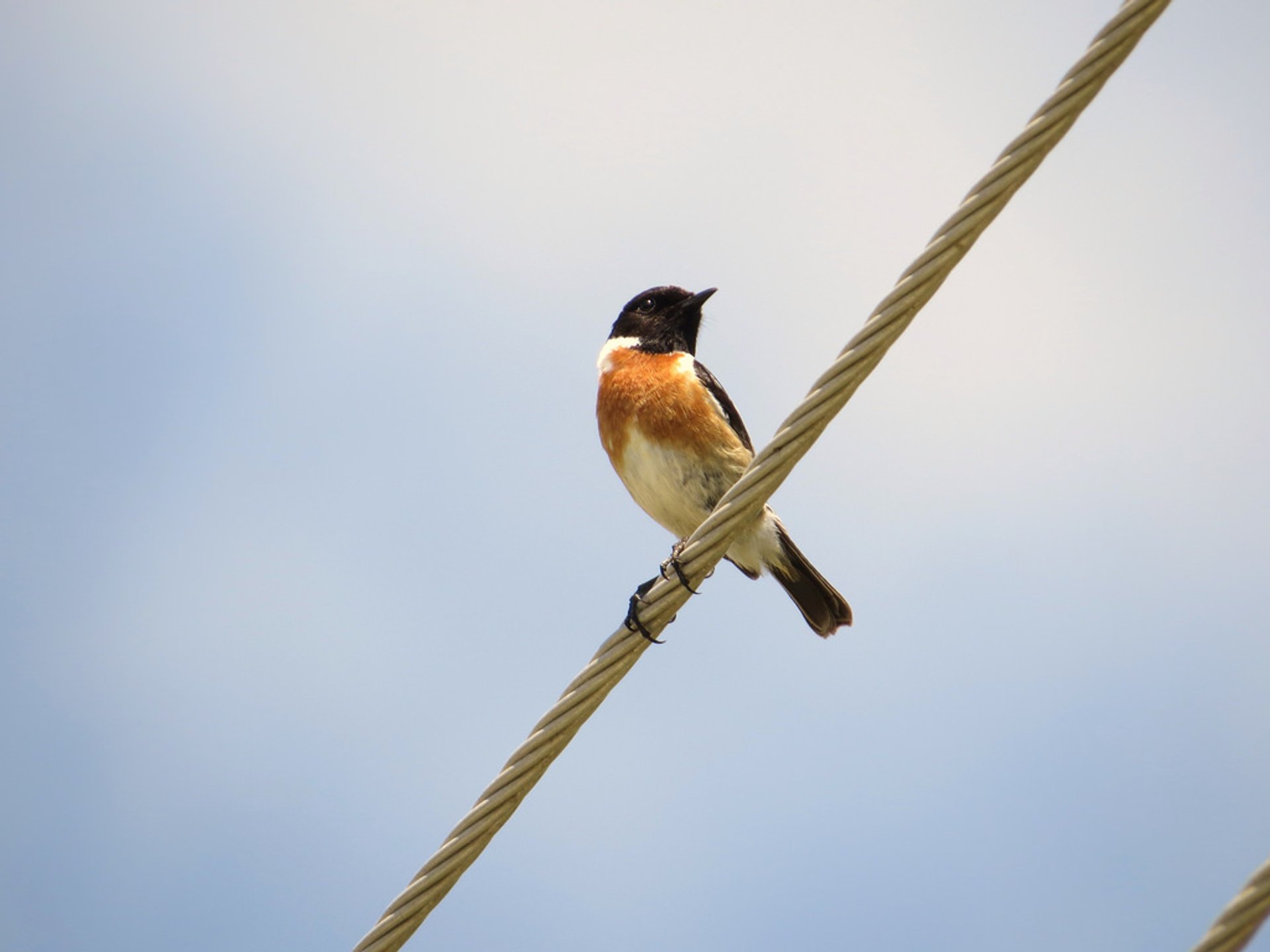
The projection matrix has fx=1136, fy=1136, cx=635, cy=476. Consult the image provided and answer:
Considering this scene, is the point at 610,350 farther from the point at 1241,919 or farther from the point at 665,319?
the point at 1241,919

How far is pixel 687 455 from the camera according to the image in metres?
5.29

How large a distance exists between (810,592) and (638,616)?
227cm

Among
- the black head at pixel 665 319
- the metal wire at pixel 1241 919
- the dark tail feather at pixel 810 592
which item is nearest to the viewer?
the metal wire at pixel 1241 919

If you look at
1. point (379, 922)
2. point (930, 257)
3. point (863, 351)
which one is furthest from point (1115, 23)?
point (379, 922)

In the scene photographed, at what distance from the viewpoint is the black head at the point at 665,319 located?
6.21 metres

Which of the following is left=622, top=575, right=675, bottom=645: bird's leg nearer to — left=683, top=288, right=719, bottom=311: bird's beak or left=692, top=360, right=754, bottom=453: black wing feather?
left=692, top=360, right=754, bottom=453: black wing feather

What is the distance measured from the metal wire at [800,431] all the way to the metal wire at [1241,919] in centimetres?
149

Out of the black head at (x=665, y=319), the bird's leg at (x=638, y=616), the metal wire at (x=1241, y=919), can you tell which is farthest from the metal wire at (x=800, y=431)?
the black head at (x=665, y=319)

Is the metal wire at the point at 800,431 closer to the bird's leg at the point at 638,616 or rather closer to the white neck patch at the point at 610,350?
the bird's leg at the point at 638,616

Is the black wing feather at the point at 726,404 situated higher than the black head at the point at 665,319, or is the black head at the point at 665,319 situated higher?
the black head at the point at 665,319

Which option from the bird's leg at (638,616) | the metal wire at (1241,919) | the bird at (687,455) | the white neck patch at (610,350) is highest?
the white neck patch at (610,350)

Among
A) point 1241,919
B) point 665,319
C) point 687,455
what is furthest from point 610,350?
point 1241,919

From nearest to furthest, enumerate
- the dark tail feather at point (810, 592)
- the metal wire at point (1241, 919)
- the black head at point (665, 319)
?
the metal wire at point (1241, 919)
the dark tail feather at point (810, 592)
the black head at point (665, 319)

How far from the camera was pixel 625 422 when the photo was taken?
5.49 metres
